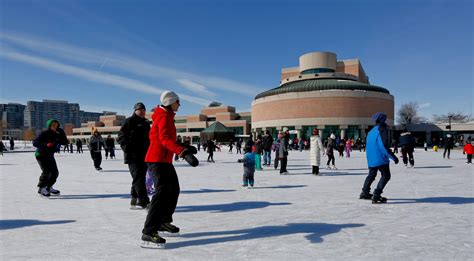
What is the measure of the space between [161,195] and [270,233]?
1427mm

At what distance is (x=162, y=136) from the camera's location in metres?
3.28

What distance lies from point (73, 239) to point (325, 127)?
5219cm

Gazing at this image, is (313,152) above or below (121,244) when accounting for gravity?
above

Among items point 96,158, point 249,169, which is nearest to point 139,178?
point 249,169

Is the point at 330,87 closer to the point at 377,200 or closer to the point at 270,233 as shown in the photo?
the point at 377,200

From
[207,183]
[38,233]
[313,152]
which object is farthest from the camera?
[313,152]

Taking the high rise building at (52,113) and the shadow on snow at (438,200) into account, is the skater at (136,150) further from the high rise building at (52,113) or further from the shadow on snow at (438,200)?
the high rise building at (52,113)

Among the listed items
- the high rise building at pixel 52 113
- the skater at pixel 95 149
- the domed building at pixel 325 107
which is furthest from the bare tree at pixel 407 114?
the high rise building at pixel 52 113

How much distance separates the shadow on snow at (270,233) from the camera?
3449 mm

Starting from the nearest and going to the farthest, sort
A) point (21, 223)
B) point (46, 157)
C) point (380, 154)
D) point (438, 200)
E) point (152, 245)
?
point (152, 245), point (21, 223), point (380, 154), point (438, 200), point (46, 157)

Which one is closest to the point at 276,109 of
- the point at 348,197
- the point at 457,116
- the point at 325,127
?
the point at 325,127

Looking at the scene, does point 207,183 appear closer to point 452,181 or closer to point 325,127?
point 452,181

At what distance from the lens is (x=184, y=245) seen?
332cm

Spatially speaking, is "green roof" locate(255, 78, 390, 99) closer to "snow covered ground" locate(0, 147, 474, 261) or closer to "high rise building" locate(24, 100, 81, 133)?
"snow covered ground" locate(0, 147, 474, 261)
